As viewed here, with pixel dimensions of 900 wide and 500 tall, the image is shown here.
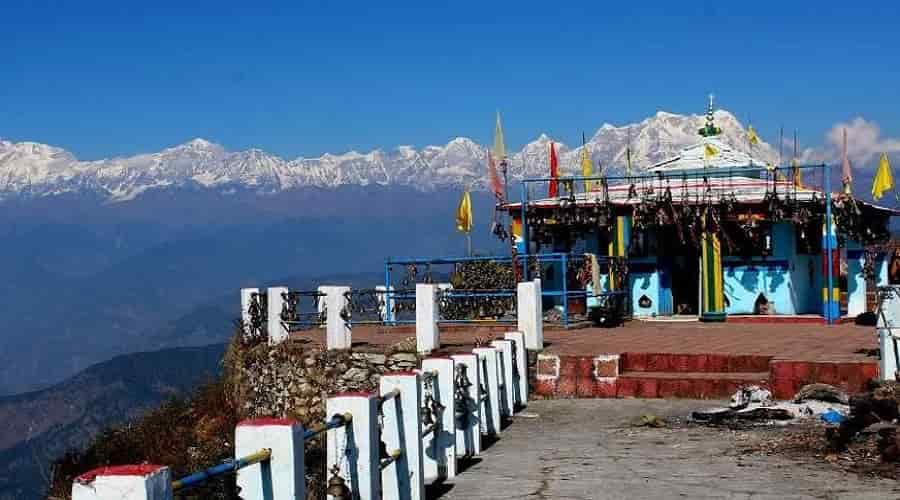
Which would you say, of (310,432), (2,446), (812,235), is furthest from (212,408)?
(2,446)

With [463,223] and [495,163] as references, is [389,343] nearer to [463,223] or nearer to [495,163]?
[495,163]

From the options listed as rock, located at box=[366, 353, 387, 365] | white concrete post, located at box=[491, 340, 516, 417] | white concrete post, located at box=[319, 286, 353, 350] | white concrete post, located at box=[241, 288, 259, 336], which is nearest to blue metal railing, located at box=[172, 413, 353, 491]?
white concrete post, located at box=[491, 340, 516, 417]

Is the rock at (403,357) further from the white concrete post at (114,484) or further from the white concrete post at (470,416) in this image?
the white concrete post at (114,484)

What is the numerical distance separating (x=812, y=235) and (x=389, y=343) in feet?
35.5

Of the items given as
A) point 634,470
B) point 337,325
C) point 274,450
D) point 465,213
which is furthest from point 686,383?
point 465,213

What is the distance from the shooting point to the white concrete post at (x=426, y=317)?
1825 centimetres

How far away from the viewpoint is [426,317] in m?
18.3

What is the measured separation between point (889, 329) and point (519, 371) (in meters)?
4.49

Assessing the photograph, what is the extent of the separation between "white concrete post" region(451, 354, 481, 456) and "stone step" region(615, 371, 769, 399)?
4.39 metres

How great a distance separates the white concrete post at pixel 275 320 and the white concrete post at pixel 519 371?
17.5 feet

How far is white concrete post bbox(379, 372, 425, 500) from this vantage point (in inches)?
380

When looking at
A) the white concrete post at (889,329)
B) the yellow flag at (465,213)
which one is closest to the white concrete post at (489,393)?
the white concrete post at (889,329)

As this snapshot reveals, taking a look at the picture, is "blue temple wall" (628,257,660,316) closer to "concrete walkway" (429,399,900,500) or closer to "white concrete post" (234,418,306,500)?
"concrete walkway" (429,399,900,500)

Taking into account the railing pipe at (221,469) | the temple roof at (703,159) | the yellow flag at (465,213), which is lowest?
the railing pipe at (221,469)
